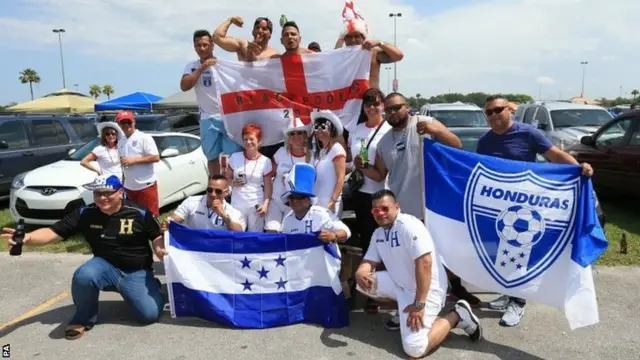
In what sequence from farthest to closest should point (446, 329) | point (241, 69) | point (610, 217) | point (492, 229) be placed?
point (610, 217)
point (241, 69)
point (492, 229)
point (446, 329)

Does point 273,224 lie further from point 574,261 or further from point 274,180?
point 574,261

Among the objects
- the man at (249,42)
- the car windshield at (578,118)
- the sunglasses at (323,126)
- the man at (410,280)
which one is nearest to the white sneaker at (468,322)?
the man at (410,280)

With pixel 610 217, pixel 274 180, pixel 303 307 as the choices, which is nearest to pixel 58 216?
pixel 274 180

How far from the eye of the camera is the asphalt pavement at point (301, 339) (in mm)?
3740

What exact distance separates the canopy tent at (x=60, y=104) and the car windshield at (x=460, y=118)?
2453cm

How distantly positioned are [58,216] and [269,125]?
12.7 feet

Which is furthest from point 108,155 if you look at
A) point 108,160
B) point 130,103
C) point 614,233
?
point 130,103

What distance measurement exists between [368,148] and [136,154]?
9.73 feet

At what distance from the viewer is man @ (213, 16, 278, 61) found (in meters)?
5.18

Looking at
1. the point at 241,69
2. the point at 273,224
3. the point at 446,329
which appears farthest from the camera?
the point at 241,69

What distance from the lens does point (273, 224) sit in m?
4.72

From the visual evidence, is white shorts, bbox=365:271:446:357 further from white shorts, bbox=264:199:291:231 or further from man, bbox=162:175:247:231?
man, bbox=162:175:247:231

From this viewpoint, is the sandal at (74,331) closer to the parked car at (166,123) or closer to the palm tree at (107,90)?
the parked car at (166,123)

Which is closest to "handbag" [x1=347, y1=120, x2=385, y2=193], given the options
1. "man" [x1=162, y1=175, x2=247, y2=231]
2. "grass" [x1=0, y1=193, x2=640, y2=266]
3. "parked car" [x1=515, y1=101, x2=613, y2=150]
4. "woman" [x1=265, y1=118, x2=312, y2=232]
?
"woman" [x1=265, y1=118, x2=312, y2=232]
